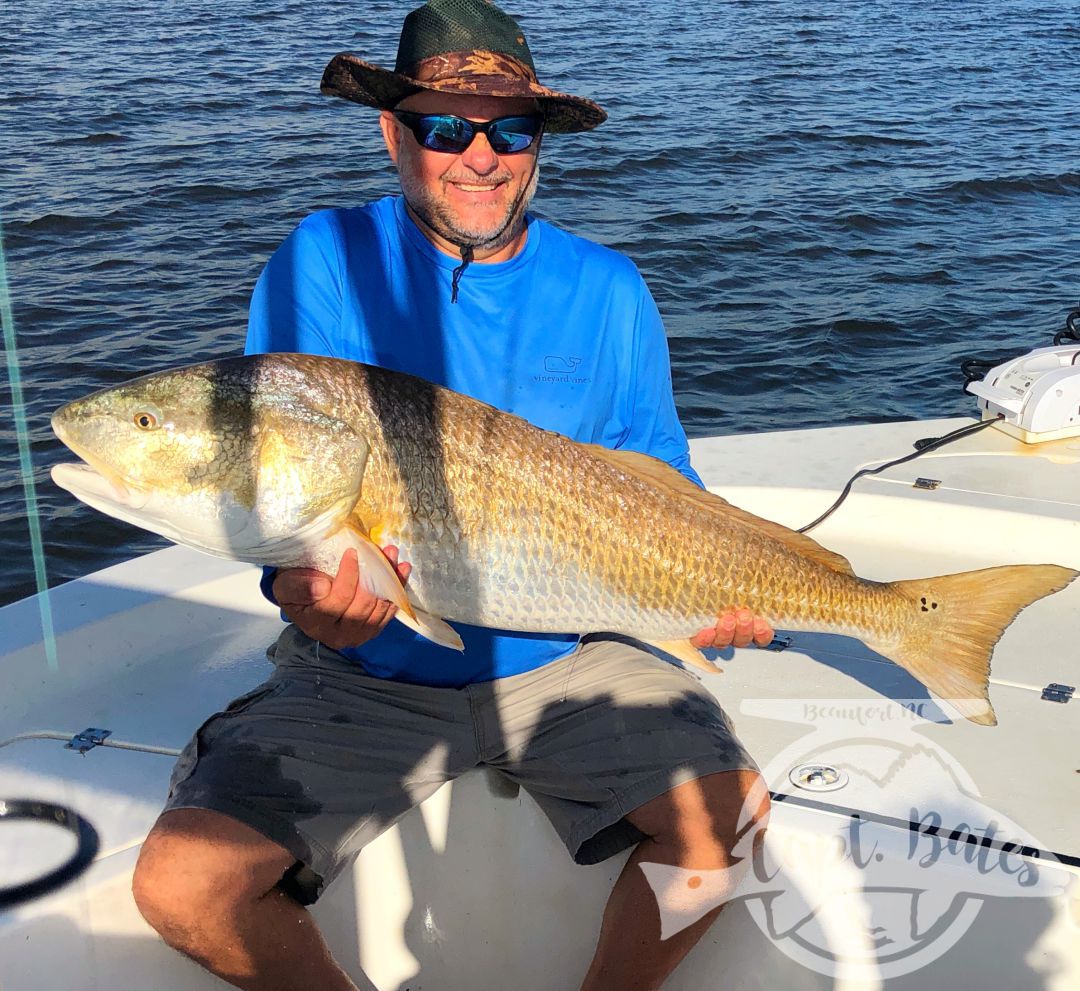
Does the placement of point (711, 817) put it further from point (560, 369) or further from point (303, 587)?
point (560, 369)

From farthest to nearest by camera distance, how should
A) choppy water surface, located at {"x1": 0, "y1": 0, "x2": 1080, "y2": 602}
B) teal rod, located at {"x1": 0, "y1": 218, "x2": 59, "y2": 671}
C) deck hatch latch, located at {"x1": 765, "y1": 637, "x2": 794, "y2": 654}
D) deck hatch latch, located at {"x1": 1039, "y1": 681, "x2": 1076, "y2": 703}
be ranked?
choppy water surface, located at {"x1": 0, "y1": 0, "x2": 1080, "y2": 602} < teal rod, located at {"x1": 0, "y1": 218, "x2": 59, "y2": 671} < deck hatch latch, located at {"x1": 765, "y1": 637, "x2": 794, "y2": 654} < deck hatch latch, located at {"x1": 1039, "y1": 681, "x2": 1076, "y2": 703}

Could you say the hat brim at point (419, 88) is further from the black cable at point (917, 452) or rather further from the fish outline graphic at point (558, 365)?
the black cable at point (917, 452)

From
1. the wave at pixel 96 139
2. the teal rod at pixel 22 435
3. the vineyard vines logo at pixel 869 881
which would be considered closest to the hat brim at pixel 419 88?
the vineyard vines logo at pixel 869 881

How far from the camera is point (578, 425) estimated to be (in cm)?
332

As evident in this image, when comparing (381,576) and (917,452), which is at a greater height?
(381,576)

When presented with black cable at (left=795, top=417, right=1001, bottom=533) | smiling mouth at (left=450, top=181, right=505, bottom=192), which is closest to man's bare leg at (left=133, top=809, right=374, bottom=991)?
smiling mouth at (left=450, top=181, right=505, bottom=192)

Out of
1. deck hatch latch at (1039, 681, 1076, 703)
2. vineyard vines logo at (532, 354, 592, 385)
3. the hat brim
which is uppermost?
the hat brim

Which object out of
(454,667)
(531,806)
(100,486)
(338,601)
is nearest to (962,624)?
(531,806)

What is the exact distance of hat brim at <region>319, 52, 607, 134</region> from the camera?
10.7 feet

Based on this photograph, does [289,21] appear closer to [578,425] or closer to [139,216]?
[139,216]

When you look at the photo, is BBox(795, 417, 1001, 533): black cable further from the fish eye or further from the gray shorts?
the fish eye

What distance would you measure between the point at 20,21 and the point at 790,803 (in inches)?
763

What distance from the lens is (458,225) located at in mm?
3297

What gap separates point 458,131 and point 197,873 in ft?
6.31
